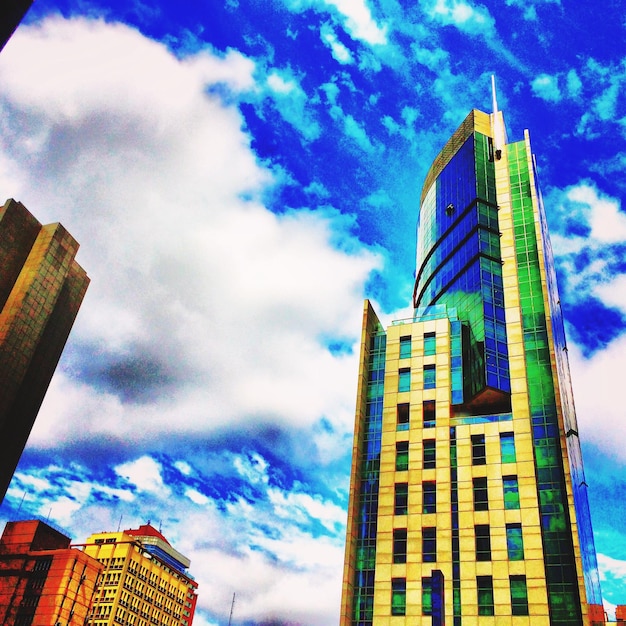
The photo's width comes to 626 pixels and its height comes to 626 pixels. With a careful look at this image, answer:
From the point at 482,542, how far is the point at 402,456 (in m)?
15.4

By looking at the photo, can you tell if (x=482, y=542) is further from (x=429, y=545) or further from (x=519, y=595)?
(x=519, y=595)

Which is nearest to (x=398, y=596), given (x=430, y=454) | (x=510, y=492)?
(x=510, y=492)

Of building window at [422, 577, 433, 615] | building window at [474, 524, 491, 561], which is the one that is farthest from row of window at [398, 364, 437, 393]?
building window at [422, 577, 433, 615]

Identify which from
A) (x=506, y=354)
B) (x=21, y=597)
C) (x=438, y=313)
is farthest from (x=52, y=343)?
(x=506, y=354)

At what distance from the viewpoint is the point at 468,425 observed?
8444cm

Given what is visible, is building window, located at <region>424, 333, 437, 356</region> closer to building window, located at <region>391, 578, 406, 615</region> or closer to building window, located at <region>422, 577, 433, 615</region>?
building window, located at <region>422, 577, 433, 615</region>

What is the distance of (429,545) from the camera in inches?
3071

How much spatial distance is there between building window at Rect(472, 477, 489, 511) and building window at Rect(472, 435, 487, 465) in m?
2.27

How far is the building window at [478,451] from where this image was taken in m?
81.2

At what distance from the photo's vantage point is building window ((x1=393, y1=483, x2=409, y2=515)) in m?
82.1

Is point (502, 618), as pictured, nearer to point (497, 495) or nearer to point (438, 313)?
point (497, 495)

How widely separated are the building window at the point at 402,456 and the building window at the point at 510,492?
1282 cm

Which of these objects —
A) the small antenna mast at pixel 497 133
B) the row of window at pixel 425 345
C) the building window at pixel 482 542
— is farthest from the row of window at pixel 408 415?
the small antenna mast at pixel 497 133

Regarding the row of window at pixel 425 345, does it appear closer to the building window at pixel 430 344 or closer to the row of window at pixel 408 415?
the building window at pixel 430 344
